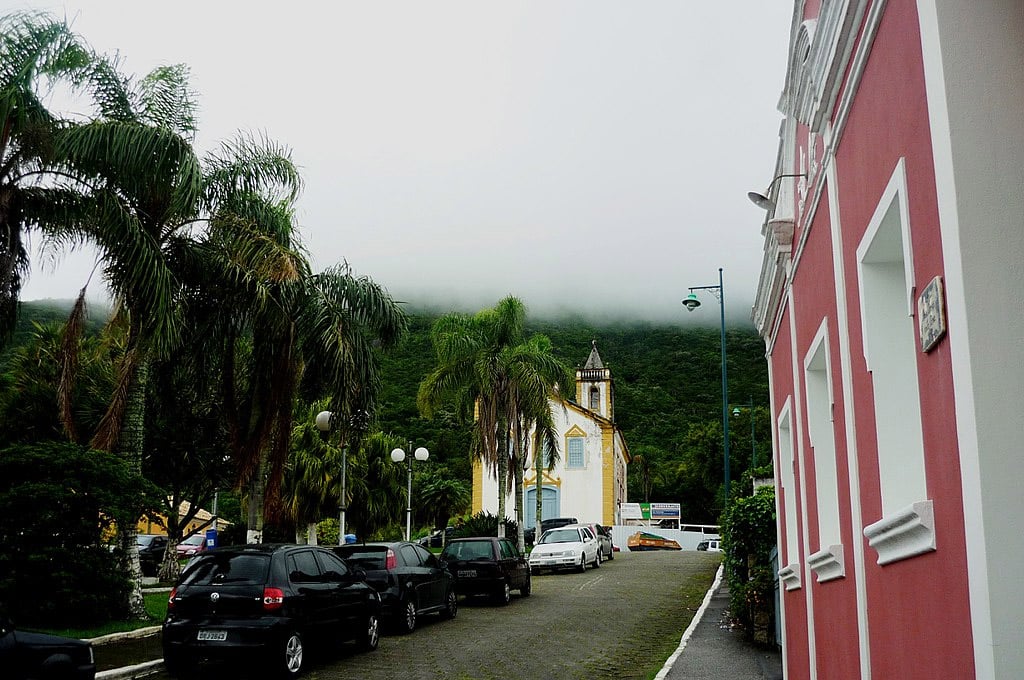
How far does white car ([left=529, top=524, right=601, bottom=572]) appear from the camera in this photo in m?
34.1

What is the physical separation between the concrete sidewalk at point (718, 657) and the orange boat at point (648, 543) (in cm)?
3986

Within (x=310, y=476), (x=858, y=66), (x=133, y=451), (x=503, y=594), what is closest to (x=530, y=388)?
(x=310, y=476)

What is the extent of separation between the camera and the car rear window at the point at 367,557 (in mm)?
17938

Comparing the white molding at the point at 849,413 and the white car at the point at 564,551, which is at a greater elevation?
the white molding at the point at 849,413

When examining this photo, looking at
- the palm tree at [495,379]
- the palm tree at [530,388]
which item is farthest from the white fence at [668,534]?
the palm tree at [495,379]

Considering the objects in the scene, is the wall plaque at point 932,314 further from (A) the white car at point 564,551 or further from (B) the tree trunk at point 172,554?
(A) the white car at point 564,551

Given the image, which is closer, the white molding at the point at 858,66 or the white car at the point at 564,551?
the white molding at the point at 858,66

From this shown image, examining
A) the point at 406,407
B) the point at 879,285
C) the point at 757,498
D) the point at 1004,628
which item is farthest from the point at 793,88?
the point at 406,407

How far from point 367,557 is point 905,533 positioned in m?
14.5

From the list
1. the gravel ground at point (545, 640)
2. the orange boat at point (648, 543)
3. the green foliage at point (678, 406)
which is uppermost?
the green foliage at point (678, 406)

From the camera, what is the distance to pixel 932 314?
4.14 meters

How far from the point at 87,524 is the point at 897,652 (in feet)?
45.4

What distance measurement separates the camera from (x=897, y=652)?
17.2 ft

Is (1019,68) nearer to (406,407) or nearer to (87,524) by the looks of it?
(87,524)
